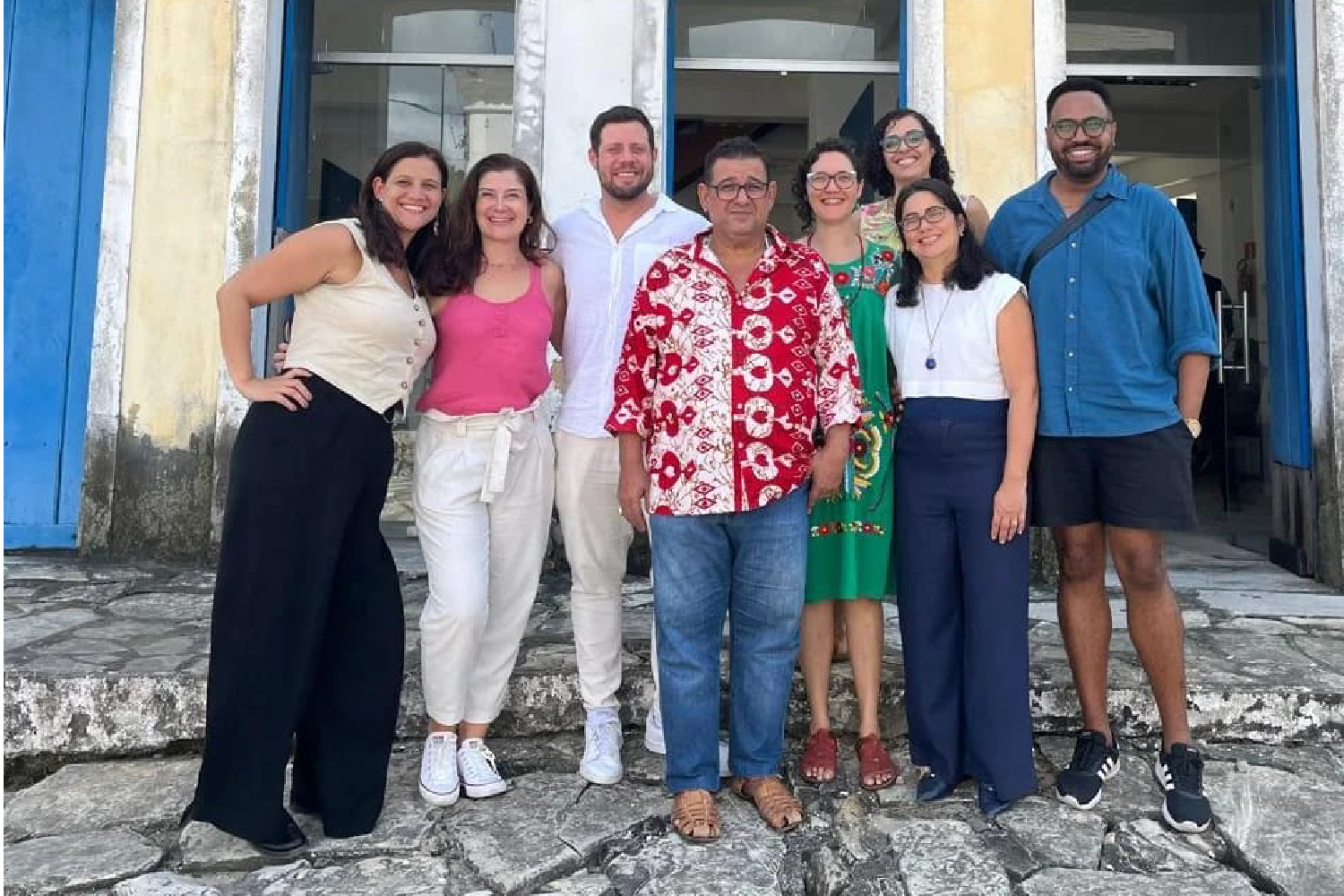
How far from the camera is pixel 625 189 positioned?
9.70 ft

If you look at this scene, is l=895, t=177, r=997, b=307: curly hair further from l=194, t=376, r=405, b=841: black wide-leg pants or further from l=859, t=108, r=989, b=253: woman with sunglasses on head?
l=194, t=376, r=405, b=841: black wide-leg pants

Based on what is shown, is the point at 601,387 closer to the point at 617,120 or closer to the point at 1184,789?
the point at 617,120

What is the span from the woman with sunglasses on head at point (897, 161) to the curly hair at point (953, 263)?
12 cm

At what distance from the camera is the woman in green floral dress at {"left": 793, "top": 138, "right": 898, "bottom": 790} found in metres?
2.86

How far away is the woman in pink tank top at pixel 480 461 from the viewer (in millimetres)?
2781

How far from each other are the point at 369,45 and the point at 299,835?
195 inches

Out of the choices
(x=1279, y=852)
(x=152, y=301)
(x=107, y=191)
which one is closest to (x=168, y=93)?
(x=107, y=191)

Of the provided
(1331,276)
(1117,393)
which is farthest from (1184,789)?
(1331,276)

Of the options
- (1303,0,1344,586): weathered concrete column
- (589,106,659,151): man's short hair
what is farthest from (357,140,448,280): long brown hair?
(1303,0,1344,586): weathered concrete column

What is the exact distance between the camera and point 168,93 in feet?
16.4

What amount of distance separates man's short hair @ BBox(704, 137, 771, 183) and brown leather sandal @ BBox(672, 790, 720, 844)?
1.67 meters

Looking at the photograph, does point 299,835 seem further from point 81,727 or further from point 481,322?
point 481,322

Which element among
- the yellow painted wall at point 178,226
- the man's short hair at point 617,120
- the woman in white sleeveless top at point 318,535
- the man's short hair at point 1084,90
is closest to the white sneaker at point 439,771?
the woman in white sleeveless top at point 318,535

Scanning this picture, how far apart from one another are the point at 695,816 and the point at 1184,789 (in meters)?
1.36
